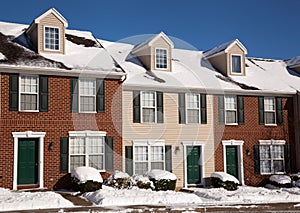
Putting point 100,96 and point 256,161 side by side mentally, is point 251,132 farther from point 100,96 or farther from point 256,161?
point 100,96

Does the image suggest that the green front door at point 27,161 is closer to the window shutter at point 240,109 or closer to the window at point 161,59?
the window at point 161,59

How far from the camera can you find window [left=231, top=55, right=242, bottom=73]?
975 inches

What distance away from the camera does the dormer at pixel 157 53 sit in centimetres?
2262

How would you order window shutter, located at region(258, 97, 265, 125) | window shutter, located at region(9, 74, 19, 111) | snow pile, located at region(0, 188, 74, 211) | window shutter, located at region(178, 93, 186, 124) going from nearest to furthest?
snow pile, located at region(0, 188, 74, 211) → window shutter, located at region(9, 74, 19, 111) → window shutter, located at region(178, 93, 186, 124) → window shutter, located at region(258, 97, 265, 125)

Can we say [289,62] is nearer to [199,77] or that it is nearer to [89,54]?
[199,77]

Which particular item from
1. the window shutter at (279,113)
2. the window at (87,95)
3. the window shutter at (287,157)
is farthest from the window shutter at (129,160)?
the window shutter at (287,157)

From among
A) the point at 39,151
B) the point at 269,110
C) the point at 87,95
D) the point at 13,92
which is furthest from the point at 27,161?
the point at 269,110

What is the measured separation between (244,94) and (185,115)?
3855 mm

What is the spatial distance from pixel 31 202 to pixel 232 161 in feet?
40.2

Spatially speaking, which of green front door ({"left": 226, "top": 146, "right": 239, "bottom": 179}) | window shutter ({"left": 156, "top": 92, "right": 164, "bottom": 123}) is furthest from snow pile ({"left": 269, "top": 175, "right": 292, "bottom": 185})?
window shutter ({"left": 156, "top": 92, "right": 164, "bottom": 123})

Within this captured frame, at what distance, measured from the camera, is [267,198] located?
1698 cm

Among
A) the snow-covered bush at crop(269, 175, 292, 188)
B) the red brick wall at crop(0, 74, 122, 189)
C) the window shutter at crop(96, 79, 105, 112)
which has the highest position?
the window shutter at crop(96, 79, 105, 112)

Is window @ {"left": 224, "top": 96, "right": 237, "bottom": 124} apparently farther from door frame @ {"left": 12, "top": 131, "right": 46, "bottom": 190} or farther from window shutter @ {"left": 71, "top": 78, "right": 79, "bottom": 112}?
door frame @ {"left": 12, "top": 131, "right": 46, "bottom": 190}

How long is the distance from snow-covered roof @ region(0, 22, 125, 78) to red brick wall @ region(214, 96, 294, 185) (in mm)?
6647
